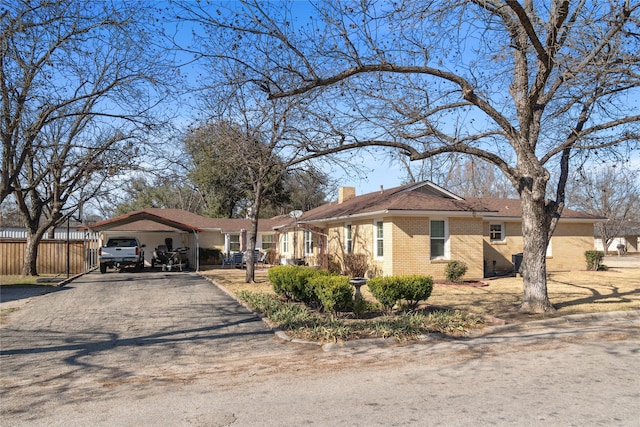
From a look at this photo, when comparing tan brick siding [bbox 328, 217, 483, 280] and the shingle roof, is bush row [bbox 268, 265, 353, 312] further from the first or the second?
the shingle roof

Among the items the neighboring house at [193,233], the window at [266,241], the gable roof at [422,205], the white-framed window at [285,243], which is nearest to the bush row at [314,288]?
the gable roof at [422,205]

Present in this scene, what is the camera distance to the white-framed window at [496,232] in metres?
24.6

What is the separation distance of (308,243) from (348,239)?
602 centimetres

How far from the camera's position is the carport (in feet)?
85.8

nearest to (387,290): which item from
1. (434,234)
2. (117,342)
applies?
(117,342)

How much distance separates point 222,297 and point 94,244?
2278 cm

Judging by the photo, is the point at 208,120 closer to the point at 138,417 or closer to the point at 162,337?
the point at 162,337

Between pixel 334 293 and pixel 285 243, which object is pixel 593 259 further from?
pixel 334 293

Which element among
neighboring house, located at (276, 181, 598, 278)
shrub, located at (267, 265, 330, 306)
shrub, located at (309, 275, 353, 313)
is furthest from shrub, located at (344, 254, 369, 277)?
shrub, located at (309, 275, 353, 313)

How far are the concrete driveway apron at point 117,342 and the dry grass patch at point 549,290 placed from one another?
→ 4265mm

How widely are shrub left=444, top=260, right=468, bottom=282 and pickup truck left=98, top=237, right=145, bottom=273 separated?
51.9ft

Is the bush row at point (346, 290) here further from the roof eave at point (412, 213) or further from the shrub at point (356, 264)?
the shrub at point (356, 264)

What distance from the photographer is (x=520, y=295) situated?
15500 mm

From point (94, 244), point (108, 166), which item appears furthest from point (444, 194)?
point (94, 244)
